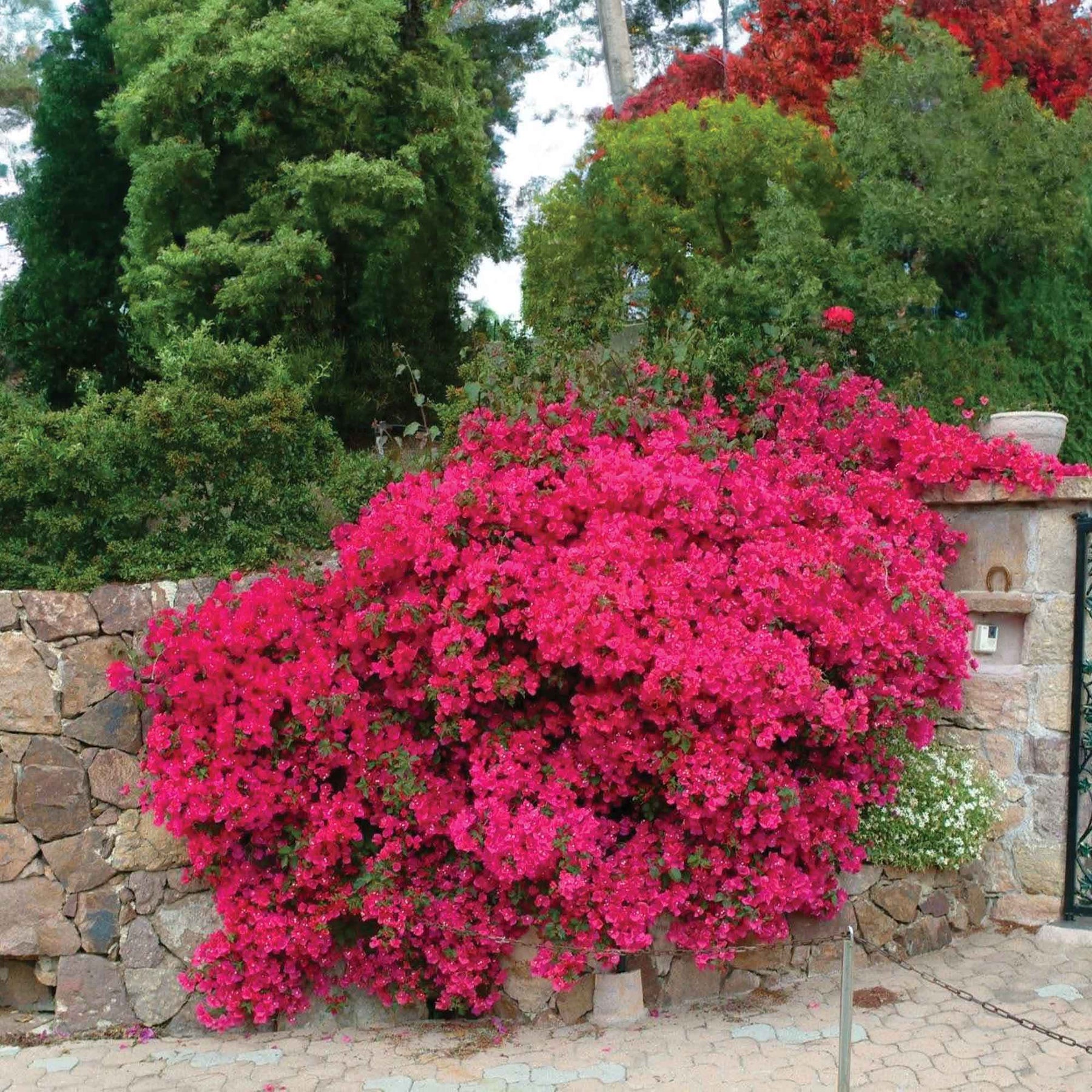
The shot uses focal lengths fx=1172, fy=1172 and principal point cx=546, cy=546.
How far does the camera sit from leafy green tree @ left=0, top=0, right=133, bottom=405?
353 inches

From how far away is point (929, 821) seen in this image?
201 inches

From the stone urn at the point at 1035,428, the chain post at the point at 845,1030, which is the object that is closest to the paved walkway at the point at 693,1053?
the chain post at the point at 845,1030

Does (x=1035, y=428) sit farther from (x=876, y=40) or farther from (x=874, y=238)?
(x=876, y=40)

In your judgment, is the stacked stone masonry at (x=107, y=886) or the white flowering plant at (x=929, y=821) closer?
the stacked stone masonry at (x=107, y=886)

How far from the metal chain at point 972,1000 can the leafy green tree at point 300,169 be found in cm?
485

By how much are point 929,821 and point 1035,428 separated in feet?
6.75

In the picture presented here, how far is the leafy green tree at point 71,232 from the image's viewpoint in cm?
898

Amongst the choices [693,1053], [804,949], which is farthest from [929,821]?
[693,1053]

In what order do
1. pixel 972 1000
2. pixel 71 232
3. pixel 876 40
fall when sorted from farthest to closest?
pixel 876 40, pixel 71 232, pixel 972 1000

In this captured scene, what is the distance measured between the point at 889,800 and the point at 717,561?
4.39 feet

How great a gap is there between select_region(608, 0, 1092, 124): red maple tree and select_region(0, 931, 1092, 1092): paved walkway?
27.2 ft


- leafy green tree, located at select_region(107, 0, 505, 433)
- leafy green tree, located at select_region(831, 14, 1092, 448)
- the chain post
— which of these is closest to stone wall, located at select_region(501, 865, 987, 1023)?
the chain post

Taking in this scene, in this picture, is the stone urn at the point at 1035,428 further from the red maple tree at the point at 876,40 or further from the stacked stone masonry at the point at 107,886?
the red maple tree at the point at 876,40

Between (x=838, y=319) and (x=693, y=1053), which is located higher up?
(x=838, y=319)
